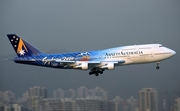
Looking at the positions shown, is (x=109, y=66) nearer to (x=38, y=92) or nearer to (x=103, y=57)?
(x=103, y=57)

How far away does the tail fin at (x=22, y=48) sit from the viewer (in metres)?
50.3

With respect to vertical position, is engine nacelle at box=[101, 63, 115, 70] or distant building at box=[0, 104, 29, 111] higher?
engine nacelle at box=[101, 63, 115, 70]

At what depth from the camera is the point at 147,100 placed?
58562 millimetres

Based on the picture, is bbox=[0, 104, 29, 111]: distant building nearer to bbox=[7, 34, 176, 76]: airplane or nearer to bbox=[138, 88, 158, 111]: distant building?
bbox=[7, 34, 176, 76]: airplane

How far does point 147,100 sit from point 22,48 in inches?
885

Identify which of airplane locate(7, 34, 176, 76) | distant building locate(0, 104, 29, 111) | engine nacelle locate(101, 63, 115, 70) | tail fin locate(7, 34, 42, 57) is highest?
tail fin locate(7, 34, 42, 57)

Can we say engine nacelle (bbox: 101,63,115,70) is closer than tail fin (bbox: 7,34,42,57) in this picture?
Yes

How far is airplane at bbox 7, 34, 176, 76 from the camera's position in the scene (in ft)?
144

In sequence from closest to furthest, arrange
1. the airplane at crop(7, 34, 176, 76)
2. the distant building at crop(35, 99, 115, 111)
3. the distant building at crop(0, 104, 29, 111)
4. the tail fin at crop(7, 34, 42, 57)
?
the airplane at crop(7, 34, 176, 76)
the tail fin at crop(7, 34, 42, 57)
the distant building at crop(35, 99, 115, 111)
the distant building at crop(0, 104, 29, 111)

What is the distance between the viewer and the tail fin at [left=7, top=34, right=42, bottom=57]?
5028 centimetres

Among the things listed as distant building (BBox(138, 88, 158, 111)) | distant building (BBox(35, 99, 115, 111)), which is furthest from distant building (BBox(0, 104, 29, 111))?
distant building (BBox(138, 88, 158, 111))

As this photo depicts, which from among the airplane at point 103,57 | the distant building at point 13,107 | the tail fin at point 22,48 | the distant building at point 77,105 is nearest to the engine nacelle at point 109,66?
the airplane at point 103,57

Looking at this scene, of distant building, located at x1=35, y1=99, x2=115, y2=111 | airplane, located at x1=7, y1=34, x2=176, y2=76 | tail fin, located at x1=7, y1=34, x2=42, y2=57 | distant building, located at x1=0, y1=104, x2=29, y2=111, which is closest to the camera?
airplane, located at x1=7, y1=34, x2=176, y2=76

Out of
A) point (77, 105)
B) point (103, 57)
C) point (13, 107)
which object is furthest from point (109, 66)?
point (13, 107)
